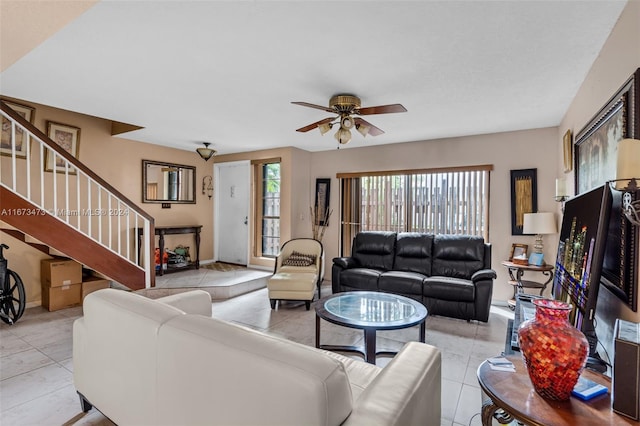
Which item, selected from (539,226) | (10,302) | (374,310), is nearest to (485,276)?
(539,226)

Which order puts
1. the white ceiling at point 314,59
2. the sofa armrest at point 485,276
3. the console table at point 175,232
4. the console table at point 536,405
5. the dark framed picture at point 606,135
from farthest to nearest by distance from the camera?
1. the console table at point 175,232
2. the sofa armrest at point 485,276
3. the white ceiling at point 314,59
4. the dark framed picture at point 606,135
5. the console table at point 536,405

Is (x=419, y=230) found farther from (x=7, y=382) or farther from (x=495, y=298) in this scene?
(x=7, y=382)

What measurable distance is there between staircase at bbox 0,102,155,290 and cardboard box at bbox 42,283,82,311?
493mm

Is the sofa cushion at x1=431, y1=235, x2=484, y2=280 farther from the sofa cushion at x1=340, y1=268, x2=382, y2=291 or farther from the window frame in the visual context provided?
the window frame

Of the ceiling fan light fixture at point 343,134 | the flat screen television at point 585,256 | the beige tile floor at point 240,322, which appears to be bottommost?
the beige tile floor at point 240,322

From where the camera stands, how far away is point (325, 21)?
1865 millimetres

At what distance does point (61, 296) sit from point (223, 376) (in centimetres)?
414

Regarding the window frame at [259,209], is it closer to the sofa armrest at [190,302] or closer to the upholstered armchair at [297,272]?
the upholstered armchair at [297,272]

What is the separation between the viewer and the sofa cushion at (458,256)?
4.19m

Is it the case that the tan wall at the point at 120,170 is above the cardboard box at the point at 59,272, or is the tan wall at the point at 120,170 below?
above

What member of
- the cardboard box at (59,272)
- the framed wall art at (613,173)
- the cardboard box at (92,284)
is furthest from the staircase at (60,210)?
the framed wall art at (613,173)

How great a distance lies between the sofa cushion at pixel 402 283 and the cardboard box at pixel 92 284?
379cm

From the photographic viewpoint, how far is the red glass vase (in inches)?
40.1

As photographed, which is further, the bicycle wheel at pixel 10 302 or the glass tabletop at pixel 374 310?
the bicycle wheel at pixel 10 302
